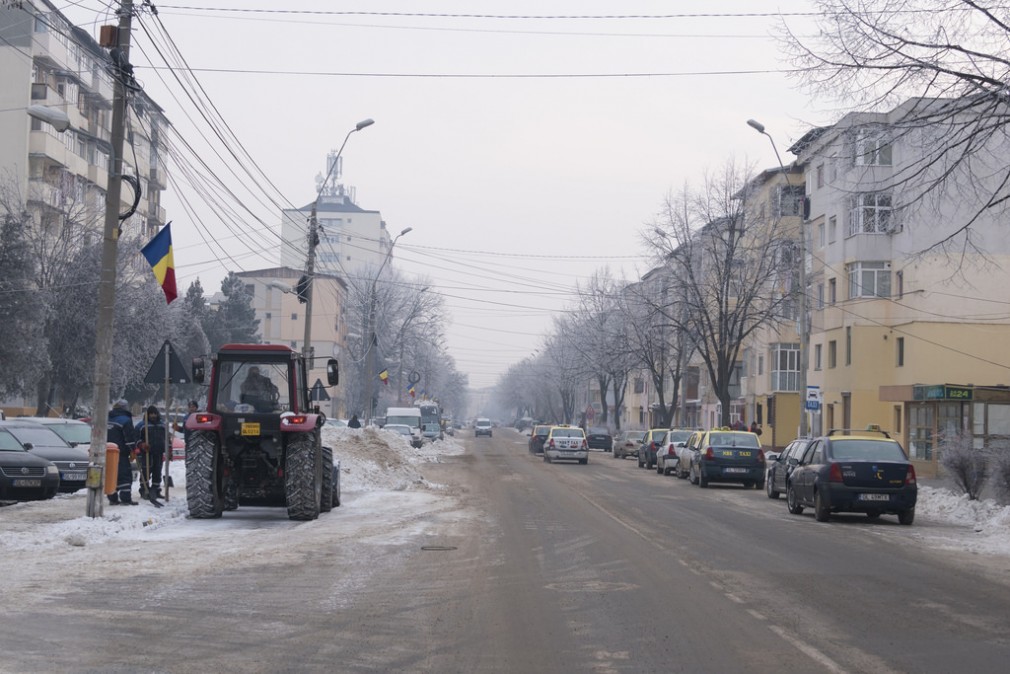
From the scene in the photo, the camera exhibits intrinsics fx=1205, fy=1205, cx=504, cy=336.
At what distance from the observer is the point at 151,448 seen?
21.8 metres

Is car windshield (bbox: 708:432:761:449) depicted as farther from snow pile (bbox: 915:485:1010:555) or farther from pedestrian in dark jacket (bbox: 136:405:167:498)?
pedestrian in dark jacket (bbox: 136:405:167:498)

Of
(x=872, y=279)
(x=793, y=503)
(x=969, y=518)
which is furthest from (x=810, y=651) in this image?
(x=872, y=279)

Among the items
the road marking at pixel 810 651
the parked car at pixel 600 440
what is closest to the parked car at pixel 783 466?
the road marking at pixel 810 651

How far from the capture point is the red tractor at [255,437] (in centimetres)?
1919

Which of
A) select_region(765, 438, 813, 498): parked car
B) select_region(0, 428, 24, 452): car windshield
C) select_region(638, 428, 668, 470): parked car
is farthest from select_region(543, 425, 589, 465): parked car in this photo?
select_region(0, 428, 24, 452): car windshield

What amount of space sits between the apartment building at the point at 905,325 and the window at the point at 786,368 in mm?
6132

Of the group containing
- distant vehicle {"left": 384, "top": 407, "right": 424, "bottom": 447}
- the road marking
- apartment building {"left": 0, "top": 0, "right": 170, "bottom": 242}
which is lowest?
the road marking

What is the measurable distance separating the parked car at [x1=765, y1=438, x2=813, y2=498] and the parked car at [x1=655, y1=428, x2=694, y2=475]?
10.4 metres

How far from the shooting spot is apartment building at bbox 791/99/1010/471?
38.3m

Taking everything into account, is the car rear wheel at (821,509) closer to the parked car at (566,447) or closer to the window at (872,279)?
the parked car at (566,447)

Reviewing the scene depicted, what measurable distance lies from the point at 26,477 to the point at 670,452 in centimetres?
2485

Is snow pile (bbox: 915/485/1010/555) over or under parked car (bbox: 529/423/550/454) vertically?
under

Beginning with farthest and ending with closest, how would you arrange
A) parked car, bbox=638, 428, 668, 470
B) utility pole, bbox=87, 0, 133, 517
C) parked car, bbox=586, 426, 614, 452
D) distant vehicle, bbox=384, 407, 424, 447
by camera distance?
parked car, bbox=586, 426, 614, 452 < distant vehicle, bbox=384, 407, 424, 447 < parked car, bbox=638, 428, 668, 470 < utility pole, bbox=87, 0, 133, 517

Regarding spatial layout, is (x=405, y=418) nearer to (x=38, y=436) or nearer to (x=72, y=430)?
(x=72, y=430)
